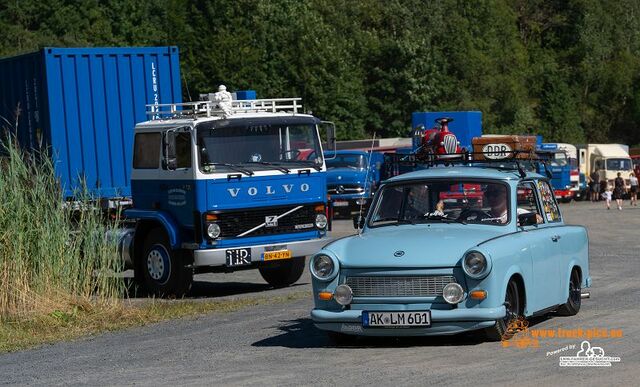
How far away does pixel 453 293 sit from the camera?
11.2 m

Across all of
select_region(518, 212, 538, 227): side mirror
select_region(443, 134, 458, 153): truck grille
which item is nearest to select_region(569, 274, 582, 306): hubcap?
select_region(518, 212, 538, 227): side mirror

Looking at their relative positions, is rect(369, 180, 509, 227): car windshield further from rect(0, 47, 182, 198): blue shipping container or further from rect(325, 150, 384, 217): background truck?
rect(325, 150, 384, 217): background truck

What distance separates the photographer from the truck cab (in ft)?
58.2

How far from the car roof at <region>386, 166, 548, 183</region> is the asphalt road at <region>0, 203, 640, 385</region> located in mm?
1533

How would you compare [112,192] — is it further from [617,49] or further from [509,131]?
[617,49]

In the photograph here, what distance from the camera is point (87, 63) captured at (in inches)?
824

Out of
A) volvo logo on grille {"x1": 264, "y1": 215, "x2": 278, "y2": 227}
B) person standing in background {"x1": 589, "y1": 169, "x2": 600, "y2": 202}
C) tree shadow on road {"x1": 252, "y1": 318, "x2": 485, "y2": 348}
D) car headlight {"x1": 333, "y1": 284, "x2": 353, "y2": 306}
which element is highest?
volvo logo on grille {"x1": 264, "y1": 215, "x2": 278, "y2": 227}

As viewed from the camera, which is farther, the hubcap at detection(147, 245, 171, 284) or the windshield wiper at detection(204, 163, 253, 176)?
the hubcap at detection(147, 245, 171, 284)

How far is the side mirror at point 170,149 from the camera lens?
17750 mm

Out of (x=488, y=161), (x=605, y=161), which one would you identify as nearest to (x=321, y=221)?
(x=488, y=161)

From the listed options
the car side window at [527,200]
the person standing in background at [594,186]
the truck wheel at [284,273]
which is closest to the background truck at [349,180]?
the truck wheel at [284,273]

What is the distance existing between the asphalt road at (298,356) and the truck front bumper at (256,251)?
6.45ft

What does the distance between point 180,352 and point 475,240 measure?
3.06 m

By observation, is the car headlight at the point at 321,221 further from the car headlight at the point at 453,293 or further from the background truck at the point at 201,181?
the car headlight at the point at 453,293
